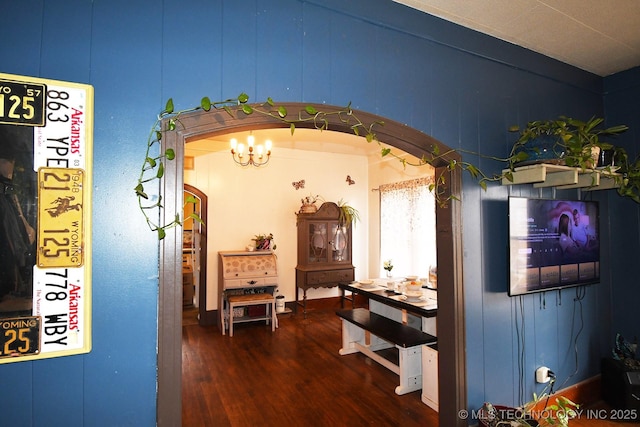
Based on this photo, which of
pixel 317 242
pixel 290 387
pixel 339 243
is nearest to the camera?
pixel 290 387

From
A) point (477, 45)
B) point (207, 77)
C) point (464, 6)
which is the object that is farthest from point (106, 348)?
point (477, 45)

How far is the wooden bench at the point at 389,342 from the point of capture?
286 centimetres

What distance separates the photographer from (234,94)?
1.46 meters

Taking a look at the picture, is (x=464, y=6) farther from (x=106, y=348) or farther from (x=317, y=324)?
(x=317, y=324)

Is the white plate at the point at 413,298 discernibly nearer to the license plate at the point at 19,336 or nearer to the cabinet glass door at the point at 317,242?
the cabinet glass door at the point at 317,242

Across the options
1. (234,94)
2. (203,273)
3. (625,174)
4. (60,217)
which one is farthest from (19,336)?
(203,273)

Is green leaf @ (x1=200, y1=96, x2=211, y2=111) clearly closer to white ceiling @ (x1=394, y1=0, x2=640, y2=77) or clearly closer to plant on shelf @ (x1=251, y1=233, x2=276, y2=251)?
white ceiling @ (x1=394, y1=0, x2=640, y2=77)

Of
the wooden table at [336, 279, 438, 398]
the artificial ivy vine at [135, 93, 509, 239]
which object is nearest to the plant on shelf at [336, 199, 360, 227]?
the wooden table at [336, 279, 438, 398]

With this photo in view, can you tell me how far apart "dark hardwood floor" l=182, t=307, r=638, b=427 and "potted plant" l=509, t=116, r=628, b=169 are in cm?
199

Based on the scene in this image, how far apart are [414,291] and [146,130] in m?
2.66

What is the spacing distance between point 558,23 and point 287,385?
11.5 ft

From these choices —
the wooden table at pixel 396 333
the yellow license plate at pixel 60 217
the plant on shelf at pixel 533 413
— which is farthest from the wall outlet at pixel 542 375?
the yellow license plate at pixel 60 217

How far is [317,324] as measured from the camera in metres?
4.79

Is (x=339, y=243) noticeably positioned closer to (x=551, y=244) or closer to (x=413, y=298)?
(x=413, y=298)
